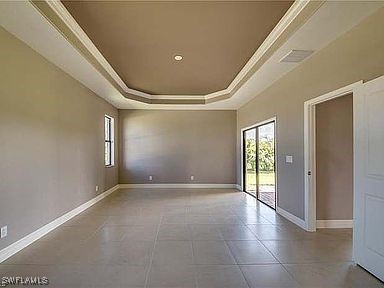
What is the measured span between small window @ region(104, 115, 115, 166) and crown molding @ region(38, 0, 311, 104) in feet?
4.08

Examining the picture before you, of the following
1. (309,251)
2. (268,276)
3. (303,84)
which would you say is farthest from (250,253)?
(303,84)

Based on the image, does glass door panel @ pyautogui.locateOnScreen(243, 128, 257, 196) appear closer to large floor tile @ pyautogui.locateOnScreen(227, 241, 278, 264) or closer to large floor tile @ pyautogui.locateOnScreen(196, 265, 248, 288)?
large floor tile @ pyautogui.locateOnScreen(227, 241, 278, 264)

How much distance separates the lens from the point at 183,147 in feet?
30.7

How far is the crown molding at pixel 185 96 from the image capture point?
3165 millimetres

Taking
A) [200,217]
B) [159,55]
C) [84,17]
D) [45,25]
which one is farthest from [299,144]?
[45,25]

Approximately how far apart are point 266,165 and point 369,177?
3814mm

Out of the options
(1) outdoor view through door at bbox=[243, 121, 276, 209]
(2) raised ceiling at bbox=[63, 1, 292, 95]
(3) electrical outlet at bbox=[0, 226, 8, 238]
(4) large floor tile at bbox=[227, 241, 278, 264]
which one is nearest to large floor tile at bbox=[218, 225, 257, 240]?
(4) large floor tile at bbox=[227, 241, 278, 264]

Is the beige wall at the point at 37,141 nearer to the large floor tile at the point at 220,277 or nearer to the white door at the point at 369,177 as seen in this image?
the large floor tile at the point at 220,277

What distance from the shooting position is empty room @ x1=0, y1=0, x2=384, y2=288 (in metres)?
2.83

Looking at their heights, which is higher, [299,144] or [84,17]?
[84,17]

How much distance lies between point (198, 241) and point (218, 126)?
589 cm

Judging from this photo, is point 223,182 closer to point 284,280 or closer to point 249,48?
point 249,48

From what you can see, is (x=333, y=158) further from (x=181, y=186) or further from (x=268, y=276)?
(x=181, y=186)

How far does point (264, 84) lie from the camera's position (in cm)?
585
